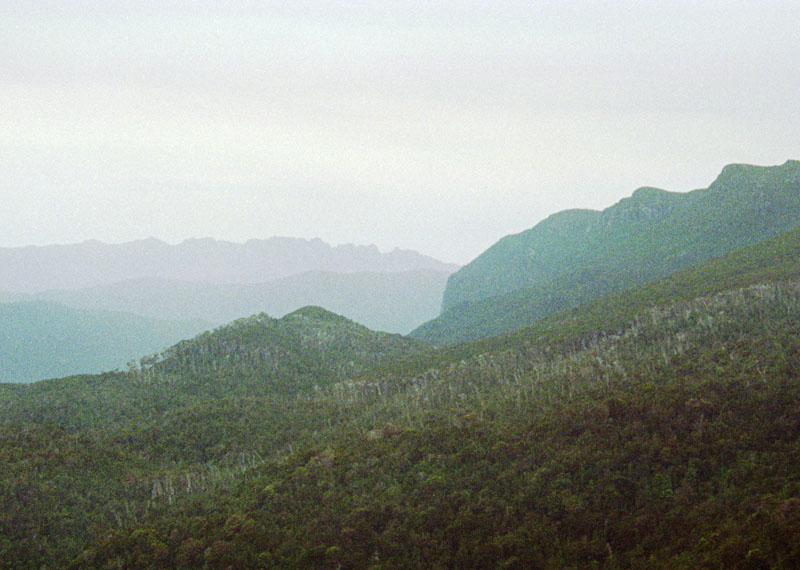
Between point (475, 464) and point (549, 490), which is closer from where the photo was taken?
point (549, 490)

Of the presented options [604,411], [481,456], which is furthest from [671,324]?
[481,456]

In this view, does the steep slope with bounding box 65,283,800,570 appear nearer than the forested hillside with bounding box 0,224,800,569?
Yes

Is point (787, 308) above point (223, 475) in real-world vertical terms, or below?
above

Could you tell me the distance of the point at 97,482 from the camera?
70.9 m

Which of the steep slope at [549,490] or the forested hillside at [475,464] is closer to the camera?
the steep slope at [549,490]

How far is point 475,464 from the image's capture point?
175ft

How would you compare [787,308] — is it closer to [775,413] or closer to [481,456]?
[775,413]

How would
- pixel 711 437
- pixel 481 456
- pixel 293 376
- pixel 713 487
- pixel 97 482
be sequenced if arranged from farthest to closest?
pixel 293 376
pixel 97 482
pixel 481 456
pixel 711 437
pixel 713 487

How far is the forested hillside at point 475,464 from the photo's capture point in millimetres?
37688

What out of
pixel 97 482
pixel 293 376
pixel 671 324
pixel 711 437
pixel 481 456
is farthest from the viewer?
pixel 293 376

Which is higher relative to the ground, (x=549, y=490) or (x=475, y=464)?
(x=475, y=464)

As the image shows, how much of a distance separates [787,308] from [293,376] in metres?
121

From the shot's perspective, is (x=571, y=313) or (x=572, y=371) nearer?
(x=572, y=371)

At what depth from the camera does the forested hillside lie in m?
37.7
